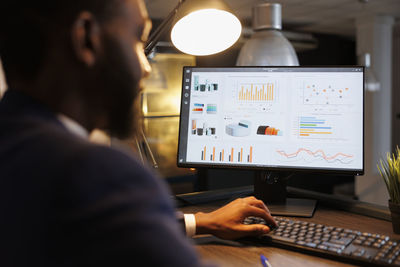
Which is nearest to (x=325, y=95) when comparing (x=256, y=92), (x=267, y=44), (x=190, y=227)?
(x=256, y=92)

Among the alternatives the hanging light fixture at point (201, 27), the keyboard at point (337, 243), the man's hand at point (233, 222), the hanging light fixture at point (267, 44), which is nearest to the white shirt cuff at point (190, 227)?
the man's hand at point (233, 222)

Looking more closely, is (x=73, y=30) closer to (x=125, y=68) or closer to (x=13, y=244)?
(x=125, y=68)

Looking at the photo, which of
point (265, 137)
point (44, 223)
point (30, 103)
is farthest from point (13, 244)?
point (265, 137)

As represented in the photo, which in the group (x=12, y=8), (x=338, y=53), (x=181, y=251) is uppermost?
(x=338, y=53)

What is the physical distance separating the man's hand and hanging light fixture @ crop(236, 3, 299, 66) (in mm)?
1049

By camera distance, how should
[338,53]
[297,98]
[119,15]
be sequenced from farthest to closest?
[338,53], [297,98], [119,15]

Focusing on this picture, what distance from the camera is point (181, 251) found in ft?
1.41

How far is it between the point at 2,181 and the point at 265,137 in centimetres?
96

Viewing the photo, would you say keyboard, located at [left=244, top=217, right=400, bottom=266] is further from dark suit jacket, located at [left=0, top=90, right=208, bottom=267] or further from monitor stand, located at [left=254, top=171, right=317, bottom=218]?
dark suit jacket, located at [left=0, top=90, right=208, bottom=267]

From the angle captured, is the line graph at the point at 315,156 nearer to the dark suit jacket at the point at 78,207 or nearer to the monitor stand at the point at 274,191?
the monitor stand at the point at 274,191

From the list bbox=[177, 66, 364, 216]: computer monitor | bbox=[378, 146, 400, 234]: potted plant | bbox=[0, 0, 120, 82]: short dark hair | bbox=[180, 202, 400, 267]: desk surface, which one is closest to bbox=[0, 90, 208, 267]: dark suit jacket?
bbox=[0, 0, 120, 82]: short dark hair

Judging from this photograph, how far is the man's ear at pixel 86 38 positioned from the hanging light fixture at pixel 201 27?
2.35 feet

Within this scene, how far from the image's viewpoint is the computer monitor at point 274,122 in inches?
48.9

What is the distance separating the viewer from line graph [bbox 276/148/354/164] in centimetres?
124
